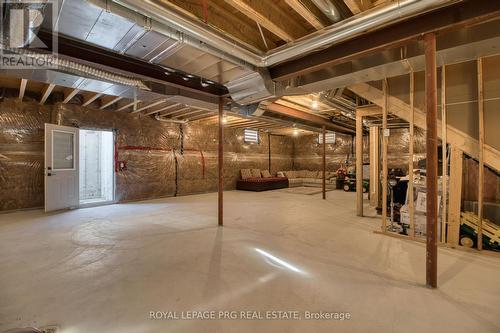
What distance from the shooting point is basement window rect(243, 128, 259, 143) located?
374 inches

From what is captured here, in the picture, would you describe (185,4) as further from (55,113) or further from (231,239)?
(55,113)

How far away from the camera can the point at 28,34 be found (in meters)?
2.08

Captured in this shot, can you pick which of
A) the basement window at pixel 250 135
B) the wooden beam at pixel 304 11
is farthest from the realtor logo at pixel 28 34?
the basement window at pixel 250 135

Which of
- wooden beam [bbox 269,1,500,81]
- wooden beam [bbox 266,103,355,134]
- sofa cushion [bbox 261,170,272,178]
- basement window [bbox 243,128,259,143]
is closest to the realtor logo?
wooden beam [bbox 269,1,500,81]

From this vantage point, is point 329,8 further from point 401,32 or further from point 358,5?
point 401,32

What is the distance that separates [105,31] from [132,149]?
472cm

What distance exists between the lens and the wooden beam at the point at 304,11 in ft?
6.30

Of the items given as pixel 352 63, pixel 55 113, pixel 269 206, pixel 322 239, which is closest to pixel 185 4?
pixel 352 63

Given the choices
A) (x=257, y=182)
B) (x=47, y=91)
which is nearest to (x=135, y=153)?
(x=47, y=91)

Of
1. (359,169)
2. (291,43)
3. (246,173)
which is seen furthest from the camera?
(246,173)

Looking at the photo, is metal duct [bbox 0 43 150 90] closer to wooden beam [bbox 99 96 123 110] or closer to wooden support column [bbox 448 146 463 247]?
wooden beam [bbox 99 96 123 110]

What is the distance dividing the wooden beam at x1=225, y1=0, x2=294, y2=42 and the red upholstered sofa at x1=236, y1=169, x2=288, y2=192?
6439 millimetres

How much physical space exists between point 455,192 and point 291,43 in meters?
2.80

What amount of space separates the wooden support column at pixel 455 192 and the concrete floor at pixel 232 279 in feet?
0.97
